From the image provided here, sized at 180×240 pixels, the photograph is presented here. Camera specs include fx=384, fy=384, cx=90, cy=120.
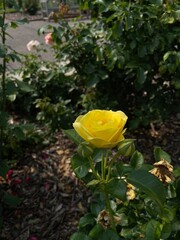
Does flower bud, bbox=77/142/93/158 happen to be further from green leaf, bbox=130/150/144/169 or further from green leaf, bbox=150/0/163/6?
green leaf, bbox=150/0/163/6

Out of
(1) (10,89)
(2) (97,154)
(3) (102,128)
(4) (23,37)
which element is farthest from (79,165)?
(4) (23,37)

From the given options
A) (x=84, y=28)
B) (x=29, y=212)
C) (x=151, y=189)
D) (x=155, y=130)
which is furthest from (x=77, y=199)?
(x=151, y=189)

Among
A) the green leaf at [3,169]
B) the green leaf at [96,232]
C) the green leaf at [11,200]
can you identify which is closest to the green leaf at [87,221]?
the green leaf at [96,232]

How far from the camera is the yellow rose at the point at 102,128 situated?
3.38 ft

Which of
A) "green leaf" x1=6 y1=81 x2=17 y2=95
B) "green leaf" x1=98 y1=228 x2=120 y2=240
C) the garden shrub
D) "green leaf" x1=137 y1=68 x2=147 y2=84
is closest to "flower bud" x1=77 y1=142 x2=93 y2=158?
"green leaf" x1=98 y1=228 x2=120 y2=240

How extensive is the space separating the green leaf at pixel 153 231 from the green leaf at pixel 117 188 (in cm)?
16

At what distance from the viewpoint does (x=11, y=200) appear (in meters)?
2.55

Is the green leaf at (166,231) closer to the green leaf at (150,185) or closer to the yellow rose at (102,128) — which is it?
the green leaf at (150,185)

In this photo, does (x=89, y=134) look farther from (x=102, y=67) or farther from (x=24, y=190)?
(x=102, y=67)

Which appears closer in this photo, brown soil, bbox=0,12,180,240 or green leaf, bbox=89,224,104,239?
green leaf, bbox=89,224,104,239

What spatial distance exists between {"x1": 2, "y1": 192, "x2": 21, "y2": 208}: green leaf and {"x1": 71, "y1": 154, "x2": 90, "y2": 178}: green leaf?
58.9 inches

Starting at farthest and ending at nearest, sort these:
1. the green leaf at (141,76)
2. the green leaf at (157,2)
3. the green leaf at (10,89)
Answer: the green leaf at (141,76)
the green leaf at (157,2)
the green leaf at (10,89)

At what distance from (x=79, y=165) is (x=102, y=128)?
0.20m

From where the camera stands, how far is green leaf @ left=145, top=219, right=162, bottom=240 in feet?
3.83
